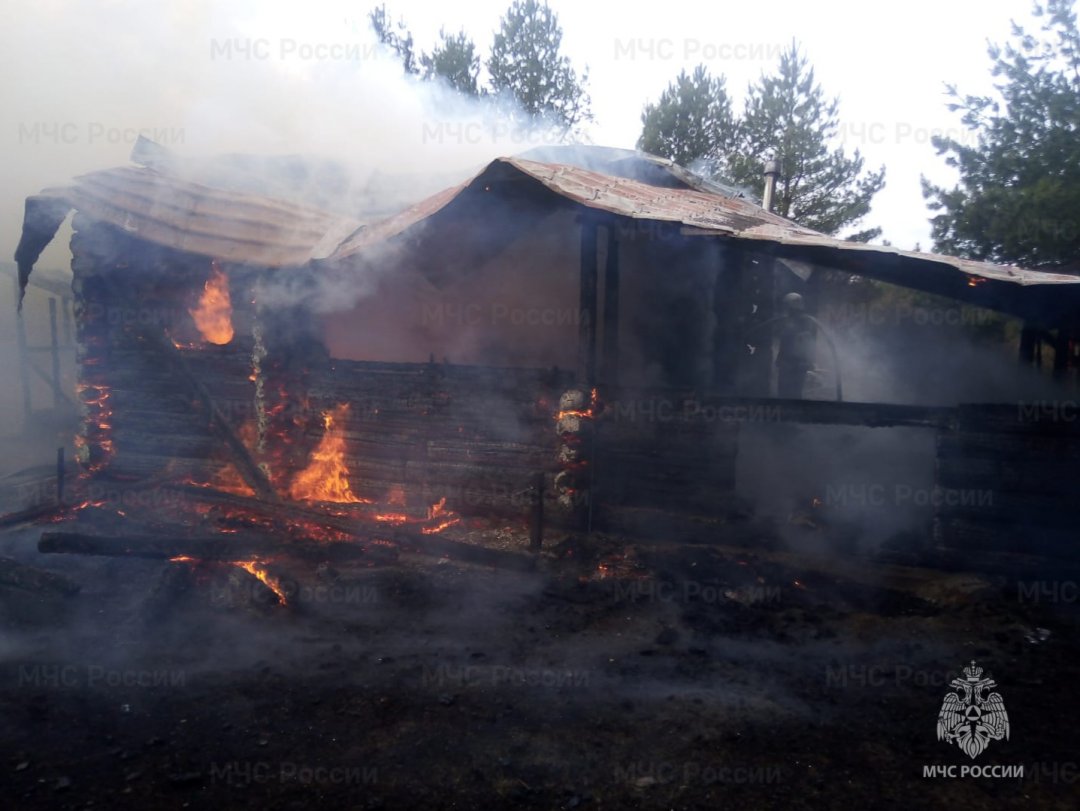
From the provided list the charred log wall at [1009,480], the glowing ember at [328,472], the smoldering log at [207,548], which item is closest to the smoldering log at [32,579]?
the smoldering log at [207,548]

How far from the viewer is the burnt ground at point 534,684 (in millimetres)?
4438

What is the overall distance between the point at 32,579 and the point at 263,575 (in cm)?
222

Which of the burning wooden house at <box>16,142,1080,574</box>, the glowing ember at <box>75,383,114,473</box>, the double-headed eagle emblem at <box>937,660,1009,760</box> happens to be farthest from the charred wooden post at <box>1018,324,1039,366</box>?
the glowing ember at <box>75,383,114,473</box>

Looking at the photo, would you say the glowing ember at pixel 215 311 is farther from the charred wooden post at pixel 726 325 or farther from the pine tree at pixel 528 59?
the pine tree at pixel 528 59

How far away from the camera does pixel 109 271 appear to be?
37.1ft

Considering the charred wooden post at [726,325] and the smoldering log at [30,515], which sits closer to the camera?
the smoldering log at [30,515]

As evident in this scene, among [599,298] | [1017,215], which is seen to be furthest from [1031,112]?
[599,298]

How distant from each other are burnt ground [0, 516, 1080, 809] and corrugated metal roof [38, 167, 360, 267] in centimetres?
470

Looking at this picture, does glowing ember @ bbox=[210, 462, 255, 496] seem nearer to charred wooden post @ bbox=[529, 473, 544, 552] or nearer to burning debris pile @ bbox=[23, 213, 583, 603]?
burning debris pile @ bbox=[23, 213, 583, 603]

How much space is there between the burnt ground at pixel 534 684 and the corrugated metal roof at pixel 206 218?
4.70 meters

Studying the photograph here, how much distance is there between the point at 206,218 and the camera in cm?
1062

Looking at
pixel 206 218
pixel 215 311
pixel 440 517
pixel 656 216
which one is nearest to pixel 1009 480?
pixel 656 216

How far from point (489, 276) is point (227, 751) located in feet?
29.1

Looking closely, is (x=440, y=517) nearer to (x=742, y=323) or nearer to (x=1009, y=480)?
(x=742, y=323)
